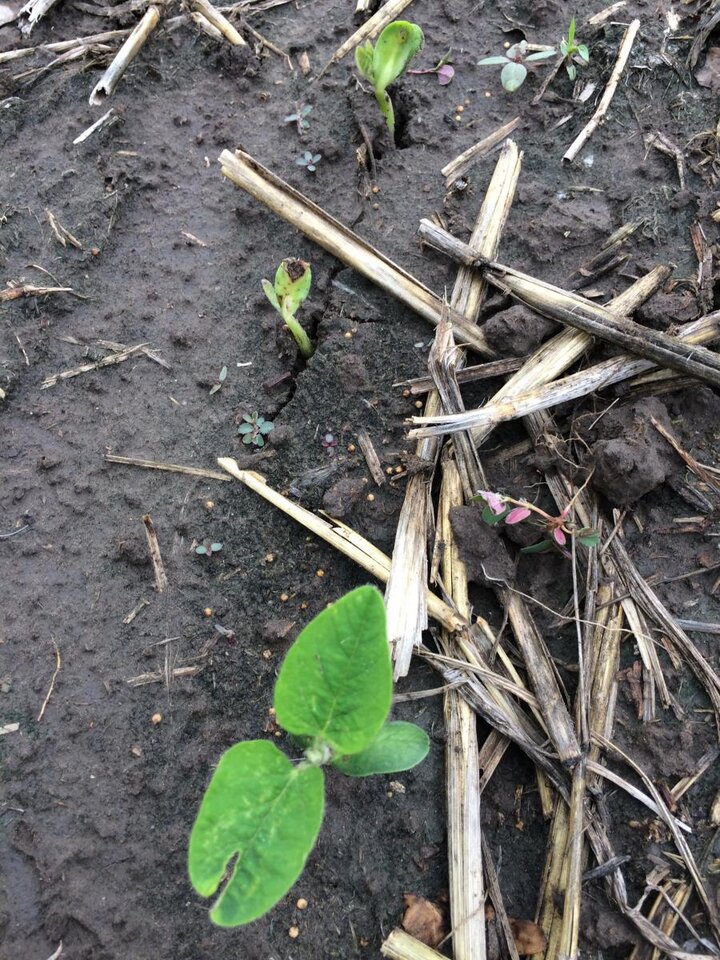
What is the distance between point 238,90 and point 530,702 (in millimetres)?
2253

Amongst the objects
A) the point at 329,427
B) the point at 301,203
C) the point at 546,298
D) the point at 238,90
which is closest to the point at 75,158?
the point at 238,90

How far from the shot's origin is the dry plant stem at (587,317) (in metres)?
1.70

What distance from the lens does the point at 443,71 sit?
227 cm

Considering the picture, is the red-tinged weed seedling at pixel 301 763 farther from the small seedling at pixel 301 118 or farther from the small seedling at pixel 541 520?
the small seedling at pixel 301 118

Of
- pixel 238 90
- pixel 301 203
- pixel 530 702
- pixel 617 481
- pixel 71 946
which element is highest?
pixel 238 90

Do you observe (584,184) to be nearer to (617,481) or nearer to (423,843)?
(617,481)

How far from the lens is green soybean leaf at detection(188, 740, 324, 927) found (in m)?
1.14

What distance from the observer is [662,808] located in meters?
1.49

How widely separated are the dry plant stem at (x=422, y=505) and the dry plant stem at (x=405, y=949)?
0.55 m

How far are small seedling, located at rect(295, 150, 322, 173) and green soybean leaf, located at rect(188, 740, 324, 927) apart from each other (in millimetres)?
1789

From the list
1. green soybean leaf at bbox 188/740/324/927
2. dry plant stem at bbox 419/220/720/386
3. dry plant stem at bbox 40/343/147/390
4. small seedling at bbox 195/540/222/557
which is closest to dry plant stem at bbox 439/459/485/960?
green soybean leaf at bbox 188/740/324/927

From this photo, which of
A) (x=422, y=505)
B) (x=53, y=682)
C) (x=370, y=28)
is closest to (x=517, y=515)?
(x=422, y=505)

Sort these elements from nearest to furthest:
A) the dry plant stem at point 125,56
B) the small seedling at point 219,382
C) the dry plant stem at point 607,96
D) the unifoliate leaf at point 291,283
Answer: the unifoliate leaf at point 291,283 < the small seedling at point 219,382 < the dry plant stem at point 607,96 < the dry plant stem at point 125,56

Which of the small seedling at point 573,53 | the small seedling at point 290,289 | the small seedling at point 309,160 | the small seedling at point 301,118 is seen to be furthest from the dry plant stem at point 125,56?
the small seedling at point 573,53
